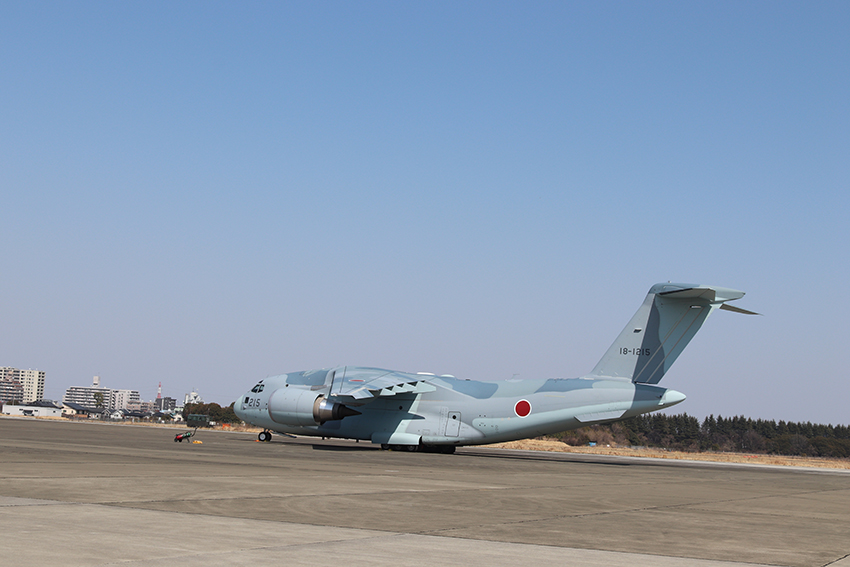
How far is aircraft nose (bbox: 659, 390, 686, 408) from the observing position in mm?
32000

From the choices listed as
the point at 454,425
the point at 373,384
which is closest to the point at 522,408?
the point at 454,425

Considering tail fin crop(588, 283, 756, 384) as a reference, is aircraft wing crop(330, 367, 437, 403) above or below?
below

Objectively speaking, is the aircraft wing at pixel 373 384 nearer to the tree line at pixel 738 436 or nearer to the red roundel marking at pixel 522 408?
the red roundel marking at pixel 522 408

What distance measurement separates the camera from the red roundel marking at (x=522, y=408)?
34188mm

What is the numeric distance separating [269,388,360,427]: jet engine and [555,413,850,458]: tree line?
91.8 m

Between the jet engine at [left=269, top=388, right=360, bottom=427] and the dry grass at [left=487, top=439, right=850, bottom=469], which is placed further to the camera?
A: the dry grass at [left=487, top=439, right=850, bottom=469]

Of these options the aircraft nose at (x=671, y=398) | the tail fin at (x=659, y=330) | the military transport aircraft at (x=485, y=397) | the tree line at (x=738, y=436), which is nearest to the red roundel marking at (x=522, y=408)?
the military transport aircraft at (x=485, y=397)

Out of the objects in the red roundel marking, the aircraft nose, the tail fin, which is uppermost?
the tail fin

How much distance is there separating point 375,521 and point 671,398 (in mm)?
24282

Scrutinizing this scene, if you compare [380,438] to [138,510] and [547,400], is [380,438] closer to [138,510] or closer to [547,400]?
[547,400]

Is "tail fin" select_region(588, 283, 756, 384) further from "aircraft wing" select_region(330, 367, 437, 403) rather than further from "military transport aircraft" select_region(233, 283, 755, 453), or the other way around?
"aircraft wing" select_region(330, 367, 437, 403)

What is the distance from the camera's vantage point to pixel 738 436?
151m

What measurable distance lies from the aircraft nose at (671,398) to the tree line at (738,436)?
93061 millimetres

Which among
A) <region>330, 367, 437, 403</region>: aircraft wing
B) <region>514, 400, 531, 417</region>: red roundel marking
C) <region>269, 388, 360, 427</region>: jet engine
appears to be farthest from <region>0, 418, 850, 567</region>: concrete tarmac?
<region>269, 388, 360, 427</region>: jet engine
